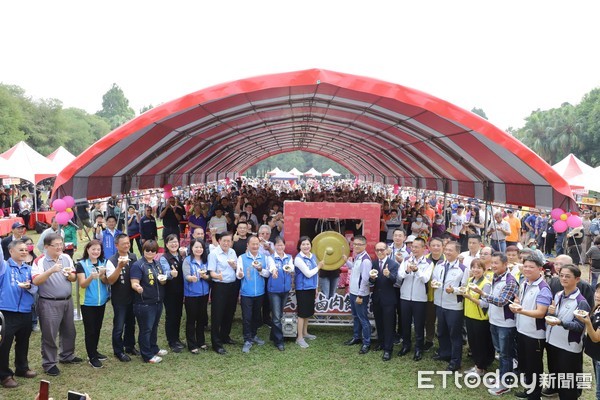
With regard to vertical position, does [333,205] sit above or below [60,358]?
above

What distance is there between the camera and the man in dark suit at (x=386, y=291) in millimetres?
6594

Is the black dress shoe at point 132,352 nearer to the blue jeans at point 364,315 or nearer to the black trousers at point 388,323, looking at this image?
the blue jeans at point 364,315

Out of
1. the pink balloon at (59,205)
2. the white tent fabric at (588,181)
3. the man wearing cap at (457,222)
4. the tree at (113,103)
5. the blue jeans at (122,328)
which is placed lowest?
the blue jeans at (122,328)

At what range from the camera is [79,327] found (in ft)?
25.6

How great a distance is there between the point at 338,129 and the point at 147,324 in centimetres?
1101

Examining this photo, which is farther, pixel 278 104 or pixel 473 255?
pixel 278 104

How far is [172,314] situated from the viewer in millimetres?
6715

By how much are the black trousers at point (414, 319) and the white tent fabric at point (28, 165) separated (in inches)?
627

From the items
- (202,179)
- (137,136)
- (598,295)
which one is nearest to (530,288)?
(598,295)

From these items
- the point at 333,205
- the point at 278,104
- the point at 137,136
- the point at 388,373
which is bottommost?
the point at 388,373

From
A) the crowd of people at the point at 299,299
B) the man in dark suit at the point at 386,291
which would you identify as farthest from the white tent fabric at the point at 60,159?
the man in dark suit at the point at 386,291

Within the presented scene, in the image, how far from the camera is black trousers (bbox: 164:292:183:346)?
6.61 metres

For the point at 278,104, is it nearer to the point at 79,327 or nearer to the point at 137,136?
the point at 137,136

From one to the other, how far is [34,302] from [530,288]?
5.76 metres
